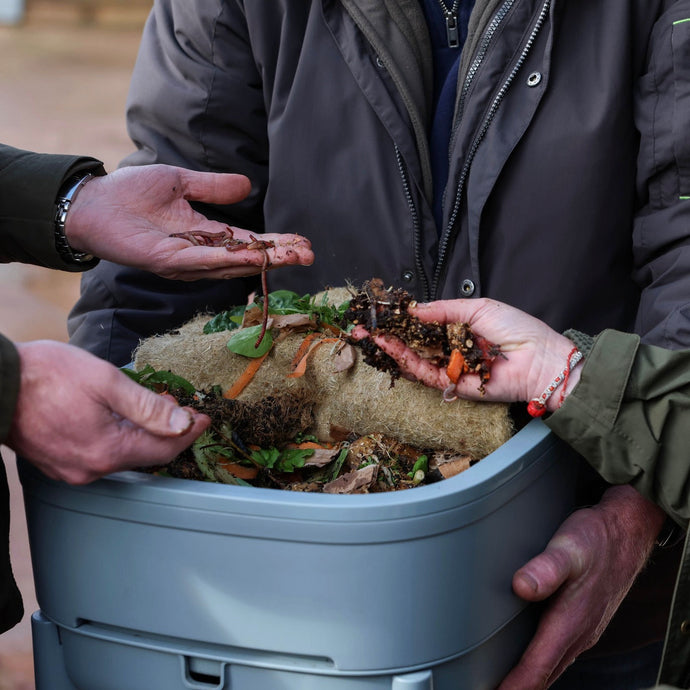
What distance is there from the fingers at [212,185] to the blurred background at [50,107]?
4.68ft

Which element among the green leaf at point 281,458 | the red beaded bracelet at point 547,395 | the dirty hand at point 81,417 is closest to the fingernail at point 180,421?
the dirty hand at point 81,417

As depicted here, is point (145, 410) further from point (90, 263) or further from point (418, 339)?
point (90, 263)

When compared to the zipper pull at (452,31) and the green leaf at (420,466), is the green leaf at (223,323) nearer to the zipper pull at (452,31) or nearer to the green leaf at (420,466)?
the green leaf at (420,466)

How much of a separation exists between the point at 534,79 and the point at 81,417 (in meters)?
0.84

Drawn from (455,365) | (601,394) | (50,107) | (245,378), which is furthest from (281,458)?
(50,107)

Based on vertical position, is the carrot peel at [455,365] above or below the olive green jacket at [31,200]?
below

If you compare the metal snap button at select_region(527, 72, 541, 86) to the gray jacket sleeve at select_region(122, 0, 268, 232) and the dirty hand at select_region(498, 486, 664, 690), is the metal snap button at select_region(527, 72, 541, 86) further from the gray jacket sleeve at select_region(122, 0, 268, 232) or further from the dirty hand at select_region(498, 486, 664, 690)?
the dirty hand at select_region(498, 486, 664, 690)

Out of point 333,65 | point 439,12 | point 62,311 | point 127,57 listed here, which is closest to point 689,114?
point 439,12

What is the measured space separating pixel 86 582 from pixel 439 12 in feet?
3.37

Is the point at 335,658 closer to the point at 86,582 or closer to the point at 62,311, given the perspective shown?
the point at 86,582

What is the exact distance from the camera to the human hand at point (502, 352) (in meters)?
1.05

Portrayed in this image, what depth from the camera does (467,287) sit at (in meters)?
1.41

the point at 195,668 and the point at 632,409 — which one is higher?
the point at 632,409

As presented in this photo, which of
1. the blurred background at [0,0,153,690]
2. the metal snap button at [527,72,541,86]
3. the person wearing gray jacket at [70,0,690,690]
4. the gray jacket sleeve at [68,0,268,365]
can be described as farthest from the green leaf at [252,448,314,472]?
the blurred background at [0,0,153,690]
